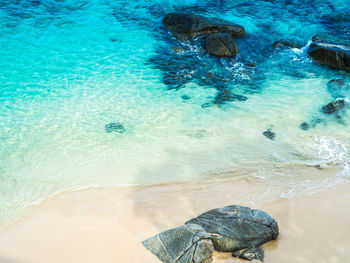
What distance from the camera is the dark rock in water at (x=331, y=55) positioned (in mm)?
12047

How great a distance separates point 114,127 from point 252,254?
16.4 feet

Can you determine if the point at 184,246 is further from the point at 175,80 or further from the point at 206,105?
the point at 175,80

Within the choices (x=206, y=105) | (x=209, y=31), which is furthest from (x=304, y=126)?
(x=209, y=31)

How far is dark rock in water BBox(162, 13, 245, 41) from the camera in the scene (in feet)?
43.6

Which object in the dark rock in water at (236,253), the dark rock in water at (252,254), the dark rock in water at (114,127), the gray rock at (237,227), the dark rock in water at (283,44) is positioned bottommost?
the dark rock in water at (114,127)

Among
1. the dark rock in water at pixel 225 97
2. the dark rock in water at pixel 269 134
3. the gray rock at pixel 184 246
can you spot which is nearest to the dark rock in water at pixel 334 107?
the dark rock in water at pixel 269 134

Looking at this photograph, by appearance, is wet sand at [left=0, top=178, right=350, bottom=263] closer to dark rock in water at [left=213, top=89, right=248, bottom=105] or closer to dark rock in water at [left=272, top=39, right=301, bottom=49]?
dark rock in water at [left=213, top=89, right=248, bottom=105]

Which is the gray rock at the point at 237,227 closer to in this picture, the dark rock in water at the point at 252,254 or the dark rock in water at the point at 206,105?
the dark rock in water at the point at 252,254

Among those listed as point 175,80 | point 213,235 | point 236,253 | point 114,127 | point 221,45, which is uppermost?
point 221,45

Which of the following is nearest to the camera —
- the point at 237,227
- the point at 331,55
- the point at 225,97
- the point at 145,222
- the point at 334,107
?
the point at 237,227

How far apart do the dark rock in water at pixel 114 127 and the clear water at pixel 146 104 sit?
17 cm

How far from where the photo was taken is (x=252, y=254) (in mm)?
5414

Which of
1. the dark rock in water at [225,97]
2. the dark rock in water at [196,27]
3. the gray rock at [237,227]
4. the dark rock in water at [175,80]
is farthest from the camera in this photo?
the dark rock in water at [196,27]

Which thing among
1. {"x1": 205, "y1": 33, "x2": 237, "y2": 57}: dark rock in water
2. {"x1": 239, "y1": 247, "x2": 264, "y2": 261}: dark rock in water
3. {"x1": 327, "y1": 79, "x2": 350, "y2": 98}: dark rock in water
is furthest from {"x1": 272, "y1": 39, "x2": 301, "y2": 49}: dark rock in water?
{"x1": 239, "y1": 247, "x2": 264, "y2": 261}: dark rock in water
